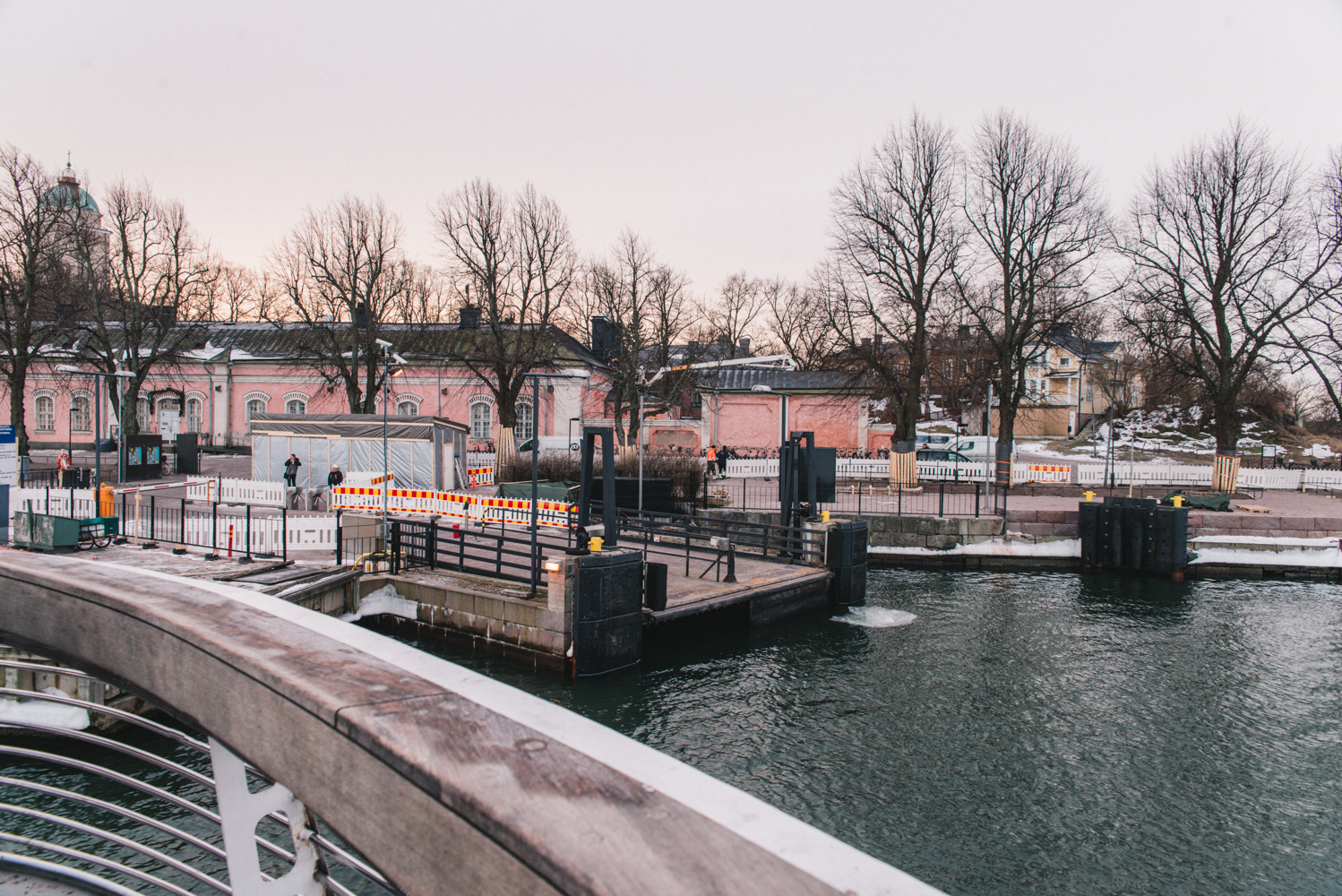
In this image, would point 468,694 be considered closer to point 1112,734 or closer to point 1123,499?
point 1112,734

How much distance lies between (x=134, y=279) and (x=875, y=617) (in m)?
34.0

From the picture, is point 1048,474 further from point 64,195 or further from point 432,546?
point 64,195

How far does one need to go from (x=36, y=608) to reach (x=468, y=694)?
1.52 meters

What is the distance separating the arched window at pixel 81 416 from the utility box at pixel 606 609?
142 feet

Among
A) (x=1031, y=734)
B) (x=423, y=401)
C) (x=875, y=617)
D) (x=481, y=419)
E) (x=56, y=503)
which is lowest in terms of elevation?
(x=1031, y=734)

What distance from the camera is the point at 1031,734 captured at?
33.6 ft

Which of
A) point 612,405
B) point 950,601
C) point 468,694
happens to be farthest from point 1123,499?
point 612,405

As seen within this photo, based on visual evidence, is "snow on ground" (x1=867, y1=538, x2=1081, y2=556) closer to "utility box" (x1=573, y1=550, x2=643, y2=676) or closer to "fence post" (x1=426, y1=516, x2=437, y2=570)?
"utility box" (x1=573, y1=550, x2=643, y2=676)

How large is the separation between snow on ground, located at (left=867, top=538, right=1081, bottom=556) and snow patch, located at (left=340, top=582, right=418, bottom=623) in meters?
14.0

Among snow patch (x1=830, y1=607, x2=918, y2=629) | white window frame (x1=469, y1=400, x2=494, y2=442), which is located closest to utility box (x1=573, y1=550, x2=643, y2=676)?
snow patch (x1=830, y1=607, x2=918, y2=629)

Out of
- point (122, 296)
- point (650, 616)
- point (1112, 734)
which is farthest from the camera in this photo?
point (122, 296)

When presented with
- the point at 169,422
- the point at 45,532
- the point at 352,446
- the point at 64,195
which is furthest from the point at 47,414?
the point at 45,532

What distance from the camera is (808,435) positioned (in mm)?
18859

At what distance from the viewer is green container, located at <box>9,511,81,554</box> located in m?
14.1
